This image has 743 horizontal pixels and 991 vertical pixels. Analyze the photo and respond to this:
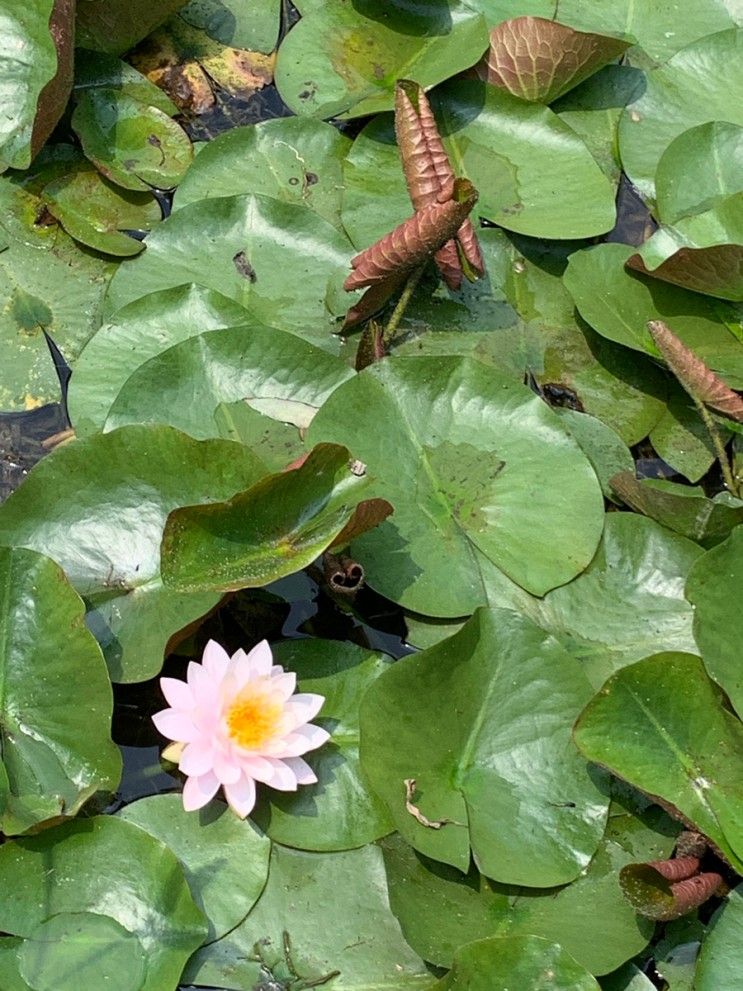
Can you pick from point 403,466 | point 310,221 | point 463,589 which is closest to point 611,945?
point 463,589

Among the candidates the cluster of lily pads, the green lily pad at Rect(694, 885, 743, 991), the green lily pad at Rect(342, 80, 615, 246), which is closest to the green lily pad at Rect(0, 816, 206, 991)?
the cluster of lily pads

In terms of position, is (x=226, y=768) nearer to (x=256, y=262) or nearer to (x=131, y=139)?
(x=256, y=262)

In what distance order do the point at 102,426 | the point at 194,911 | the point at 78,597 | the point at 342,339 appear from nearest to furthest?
the point at 194,911 → the point at 78,597 → the point at 102,426 → the point at 342,339

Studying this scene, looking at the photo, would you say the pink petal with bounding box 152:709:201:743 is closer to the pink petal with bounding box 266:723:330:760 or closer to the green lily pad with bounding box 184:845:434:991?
the pink petal with bounding box 266:723:330:760

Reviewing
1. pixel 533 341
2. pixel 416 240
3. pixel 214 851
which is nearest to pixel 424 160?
pixel 416 240

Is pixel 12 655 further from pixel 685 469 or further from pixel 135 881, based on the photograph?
pixel 685 469
